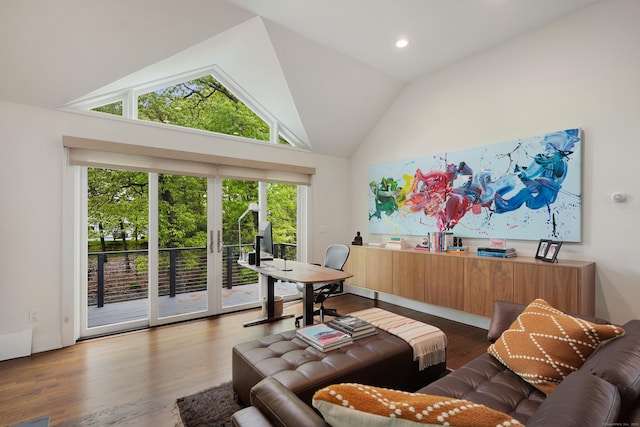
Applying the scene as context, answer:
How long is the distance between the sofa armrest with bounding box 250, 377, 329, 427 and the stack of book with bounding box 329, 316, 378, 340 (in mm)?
1111

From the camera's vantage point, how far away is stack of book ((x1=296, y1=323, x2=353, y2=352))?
2004 mm

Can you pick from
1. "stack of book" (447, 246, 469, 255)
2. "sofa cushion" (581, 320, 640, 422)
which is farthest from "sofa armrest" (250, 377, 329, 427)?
"stack of book" (447, 246, 469, 255)

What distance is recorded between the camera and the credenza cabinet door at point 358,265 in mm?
4508

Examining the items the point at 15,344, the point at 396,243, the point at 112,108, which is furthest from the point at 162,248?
the point at 396,243

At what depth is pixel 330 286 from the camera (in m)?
3.64

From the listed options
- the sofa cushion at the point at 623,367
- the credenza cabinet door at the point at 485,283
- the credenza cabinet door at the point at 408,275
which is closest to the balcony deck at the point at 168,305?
the credenza cabinet door at the point at 408,275

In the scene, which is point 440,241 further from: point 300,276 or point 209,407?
point 209,407

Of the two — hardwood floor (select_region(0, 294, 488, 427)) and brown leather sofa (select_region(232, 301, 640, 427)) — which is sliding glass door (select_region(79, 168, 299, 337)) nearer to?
hardwood floor (select_region(0, 294, 488, 427))

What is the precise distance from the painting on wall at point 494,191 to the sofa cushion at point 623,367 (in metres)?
1.94

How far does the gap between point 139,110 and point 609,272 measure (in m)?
5.25

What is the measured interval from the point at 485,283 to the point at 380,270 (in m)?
1.41

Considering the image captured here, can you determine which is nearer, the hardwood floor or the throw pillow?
the throw pillow

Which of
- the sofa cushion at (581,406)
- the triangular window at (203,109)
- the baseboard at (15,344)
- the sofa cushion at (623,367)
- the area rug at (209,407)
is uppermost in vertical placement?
the triangular window at (203,109)

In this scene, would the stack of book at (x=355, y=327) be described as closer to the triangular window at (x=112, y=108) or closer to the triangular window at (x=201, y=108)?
the triangular window at (x=201, y=108)
